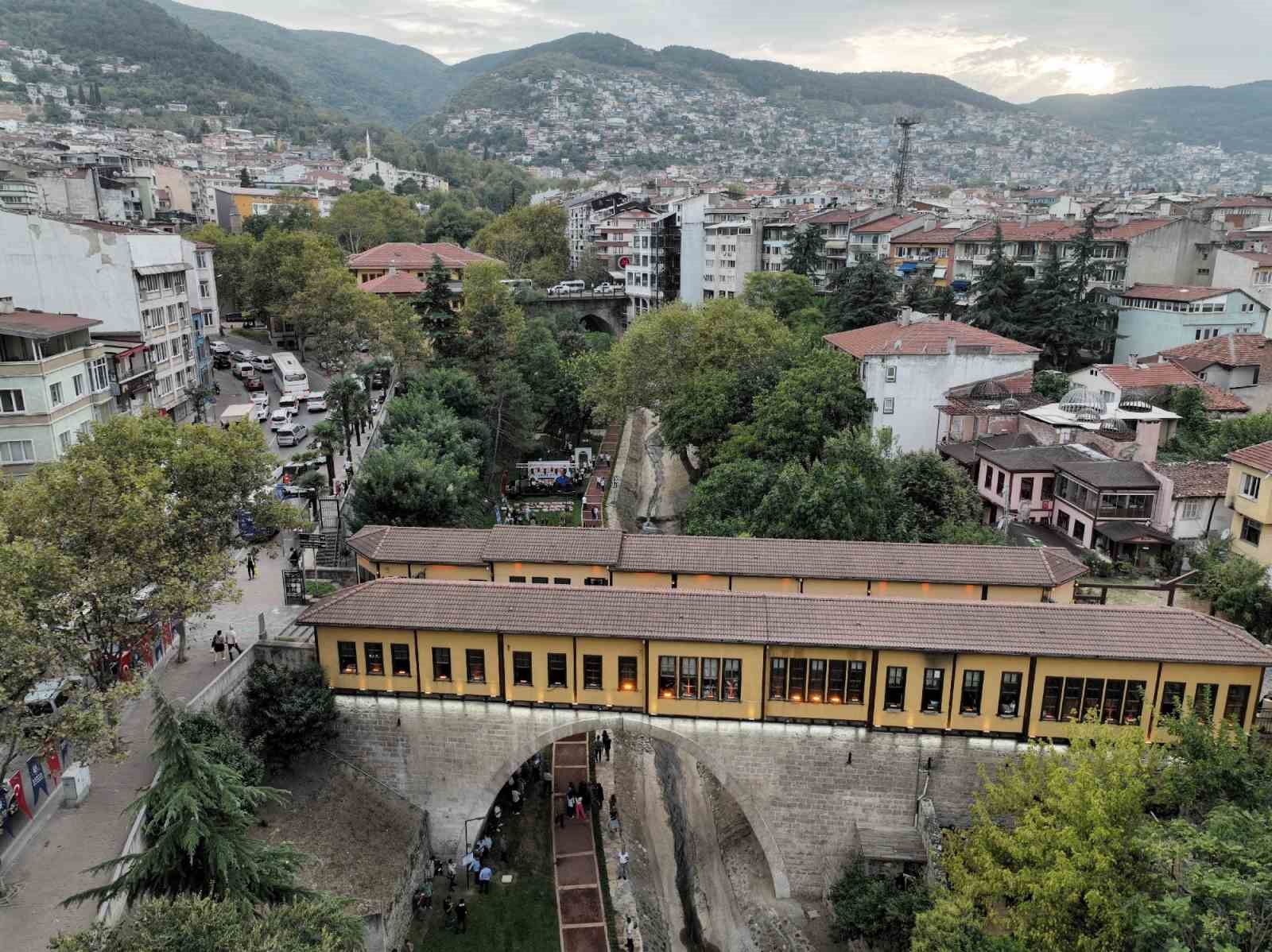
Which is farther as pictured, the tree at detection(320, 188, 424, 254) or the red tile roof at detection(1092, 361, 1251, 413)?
the tree at detection(320, 188, 424, 254)

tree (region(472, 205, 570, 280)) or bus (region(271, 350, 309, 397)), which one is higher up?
tree (region(472, 205, 570, 280))

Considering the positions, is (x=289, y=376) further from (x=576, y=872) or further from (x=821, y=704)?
(x=821, y=704)

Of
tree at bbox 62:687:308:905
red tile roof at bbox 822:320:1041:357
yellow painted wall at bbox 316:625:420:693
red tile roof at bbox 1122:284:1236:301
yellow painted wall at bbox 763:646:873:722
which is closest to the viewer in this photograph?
tree at bbox 62:687:308:905

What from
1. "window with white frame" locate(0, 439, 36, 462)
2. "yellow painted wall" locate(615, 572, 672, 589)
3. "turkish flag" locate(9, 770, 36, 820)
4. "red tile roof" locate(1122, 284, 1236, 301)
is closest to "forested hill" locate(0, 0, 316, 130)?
"window with white frame" locate(0, 439, 36, 462)

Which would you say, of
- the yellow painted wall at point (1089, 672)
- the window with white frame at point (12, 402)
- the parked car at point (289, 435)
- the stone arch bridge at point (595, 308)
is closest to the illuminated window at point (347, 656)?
the yellow painted wall at point (1089, 672)

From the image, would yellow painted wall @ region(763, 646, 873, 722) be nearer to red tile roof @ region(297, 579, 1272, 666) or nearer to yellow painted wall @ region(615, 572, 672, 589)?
red tile roof @ region(297, 579, 1272, 666)

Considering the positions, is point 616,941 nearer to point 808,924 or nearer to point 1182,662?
point 808,924

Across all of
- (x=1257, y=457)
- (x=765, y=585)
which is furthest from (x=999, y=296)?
(x=765, y=585)

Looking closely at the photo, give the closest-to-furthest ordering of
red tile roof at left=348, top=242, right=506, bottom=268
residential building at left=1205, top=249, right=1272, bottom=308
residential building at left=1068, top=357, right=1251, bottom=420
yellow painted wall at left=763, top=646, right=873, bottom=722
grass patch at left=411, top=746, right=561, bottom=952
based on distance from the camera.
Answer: yellow painted wall at left=763, top=646, right=873, bottom=722, grass patch at left=411, top=746, right=561, bottom=952, residential building at left=1068, top=357, right=1251, bottom=420, residential building at left=1205, top=249, right=1272, bottom=308, red tile roof at left=348, top=242, right=506, bottom=268
